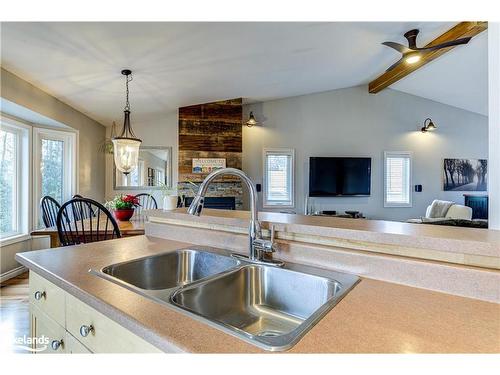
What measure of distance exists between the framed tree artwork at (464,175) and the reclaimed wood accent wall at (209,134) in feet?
15.5

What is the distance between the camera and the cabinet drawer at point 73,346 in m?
0.93

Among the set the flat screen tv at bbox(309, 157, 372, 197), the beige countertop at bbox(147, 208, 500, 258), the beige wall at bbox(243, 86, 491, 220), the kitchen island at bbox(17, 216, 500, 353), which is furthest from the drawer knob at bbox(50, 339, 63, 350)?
the flat screen tv at bbox(309, 157, 372, 197)

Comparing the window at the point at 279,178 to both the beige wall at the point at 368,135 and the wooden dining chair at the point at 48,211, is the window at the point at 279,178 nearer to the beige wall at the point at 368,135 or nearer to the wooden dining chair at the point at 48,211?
the beige wall at the point at 368,135

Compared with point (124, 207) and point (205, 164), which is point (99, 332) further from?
point (205, 164)

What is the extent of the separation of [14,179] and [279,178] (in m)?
4.29

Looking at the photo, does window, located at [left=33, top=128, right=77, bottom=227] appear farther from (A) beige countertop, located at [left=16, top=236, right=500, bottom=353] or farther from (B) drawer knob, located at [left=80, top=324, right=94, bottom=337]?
(B) drawer knob, located at [left=80, top=324, right=94, bottom=337]

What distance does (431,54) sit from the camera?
4.14 metres

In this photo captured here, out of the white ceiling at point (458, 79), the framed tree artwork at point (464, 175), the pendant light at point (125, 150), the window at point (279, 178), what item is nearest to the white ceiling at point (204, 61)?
the white ceiling at point (458, 79)

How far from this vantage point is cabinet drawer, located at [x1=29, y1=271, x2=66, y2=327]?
3.43ft

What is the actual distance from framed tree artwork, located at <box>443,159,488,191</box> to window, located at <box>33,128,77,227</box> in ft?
24.1
